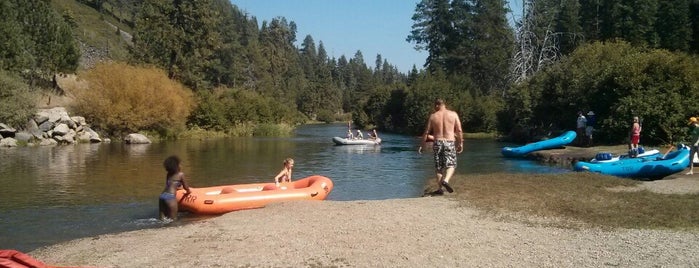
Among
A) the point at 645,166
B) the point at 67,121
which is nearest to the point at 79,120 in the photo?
the point at 67,121

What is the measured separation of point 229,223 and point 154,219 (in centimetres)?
313

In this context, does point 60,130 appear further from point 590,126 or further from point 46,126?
point 590,126

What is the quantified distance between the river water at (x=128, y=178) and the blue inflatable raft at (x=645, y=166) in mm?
4331

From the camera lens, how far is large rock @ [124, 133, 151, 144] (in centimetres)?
4122

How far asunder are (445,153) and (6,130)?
108 feet

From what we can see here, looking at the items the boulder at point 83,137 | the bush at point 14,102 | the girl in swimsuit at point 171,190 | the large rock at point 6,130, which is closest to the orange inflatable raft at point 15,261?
the girl in swimsuit at point 171,190

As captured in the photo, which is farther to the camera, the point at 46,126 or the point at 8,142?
the point at 46,126

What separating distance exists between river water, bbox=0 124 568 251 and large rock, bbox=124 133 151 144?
630cm

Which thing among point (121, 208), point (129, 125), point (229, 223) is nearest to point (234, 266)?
point (229, 223)

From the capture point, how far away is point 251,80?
10444 centimetres

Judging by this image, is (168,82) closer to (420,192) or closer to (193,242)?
(420,192)

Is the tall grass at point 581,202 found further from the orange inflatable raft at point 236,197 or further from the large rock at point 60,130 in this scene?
the large rock at point 60,130

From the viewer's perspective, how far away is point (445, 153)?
12352 millimetres

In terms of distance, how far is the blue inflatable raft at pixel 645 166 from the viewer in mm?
15820
